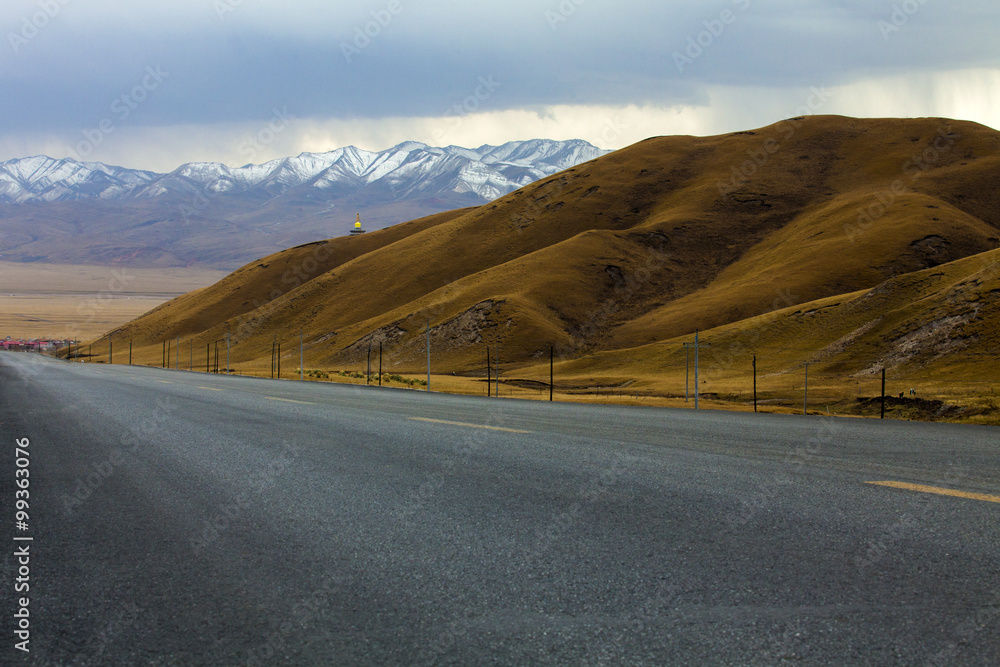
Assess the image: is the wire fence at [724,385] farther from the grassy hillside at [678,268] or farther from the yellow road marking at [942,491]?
the yellow road marking at [942,491]

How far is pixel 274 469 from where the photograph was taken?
9.94 metres

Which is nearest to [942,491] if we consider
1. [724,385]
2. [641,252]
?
[724,385]

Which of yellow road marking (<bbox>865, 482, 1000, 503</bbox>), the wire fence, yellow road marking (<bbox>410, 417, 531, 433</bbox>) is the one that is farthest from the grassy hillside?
yellow road marking (<bbox>865, 482, 1000, 503</bbox>)

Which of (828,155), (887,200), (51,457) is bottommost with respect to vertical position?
(51,457)

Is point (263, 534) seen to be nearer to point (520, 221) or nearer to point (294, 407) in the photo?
point (294, 407)

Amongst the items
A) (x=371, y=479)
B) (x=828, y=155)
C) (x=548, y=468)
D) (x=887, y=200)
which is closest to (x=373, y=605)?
(x=371, y=479)

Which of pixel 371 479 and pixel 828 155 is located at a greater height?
pixel 828 155

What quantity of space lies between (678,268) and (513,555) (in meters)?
119

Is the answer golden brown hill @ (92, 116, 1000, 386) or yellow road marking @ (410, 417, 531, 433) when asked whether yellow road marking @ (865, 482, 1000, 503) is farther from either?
golden brown hill @ (92, 116, 1000, 386)

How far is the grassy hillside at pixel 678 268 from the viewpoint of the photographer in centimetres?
7256

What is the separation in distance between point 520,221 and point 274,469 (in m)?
142

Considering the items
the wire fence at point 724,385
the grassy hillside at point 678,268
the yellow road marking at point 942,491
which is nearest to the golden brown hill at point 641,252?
the grassy hillside at point 678,268

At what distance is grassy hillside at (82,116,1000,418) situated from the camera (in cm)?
7256

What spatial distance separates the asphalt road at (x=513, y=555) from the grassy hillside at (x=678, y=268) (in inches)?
2063
